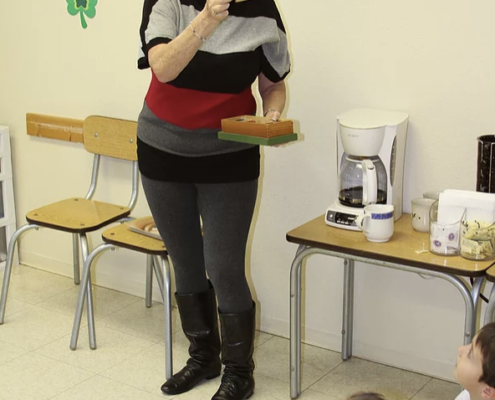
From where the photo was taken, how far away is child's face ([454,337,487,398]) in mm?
1507

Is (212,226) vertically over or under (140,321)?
over

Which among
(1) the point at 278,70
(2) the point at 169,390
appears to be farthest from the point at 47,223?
(1) the point at 278,70

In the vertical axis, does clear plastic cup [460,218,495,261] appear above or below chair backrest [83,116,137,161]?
below

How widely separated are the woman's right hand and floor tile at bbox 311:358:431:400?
1.25 m

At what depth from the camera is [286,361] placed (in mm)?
2699

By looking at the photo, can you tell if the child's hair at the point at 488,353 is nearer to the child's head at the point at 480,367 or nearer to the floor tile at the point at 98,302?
the child's head at the point at 480,367

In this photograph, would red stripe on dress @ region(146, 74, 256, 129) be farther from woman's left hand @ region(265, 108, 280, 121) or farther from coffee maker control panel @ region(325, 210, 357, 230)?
coffee maker control panel @ region(325, 210, 357, 230)

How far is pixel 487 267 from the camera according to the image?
6.33ft

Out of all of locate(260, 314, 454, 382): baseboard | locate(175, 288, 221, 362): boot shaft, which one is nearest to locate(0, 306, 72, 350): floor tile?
locate(175, 288, 221, 362): boot shaft

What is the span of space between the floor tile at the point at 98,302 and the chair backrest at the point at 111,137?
63cm

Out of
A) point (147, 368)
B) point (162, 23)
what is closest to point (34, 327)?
point (147, 368)

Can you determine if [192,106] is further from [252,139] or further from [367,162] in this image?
[367,162]

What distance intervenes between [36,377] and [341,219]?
1.17 meters

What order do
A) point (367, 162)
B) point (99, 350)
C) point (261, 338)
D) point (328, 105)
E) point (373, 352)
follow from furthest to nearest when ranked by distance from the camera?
1. point (261, 338)
2. point (99, 350)
3. point (373, 352)
4. point (328, 105)
5. point (367, 162)
